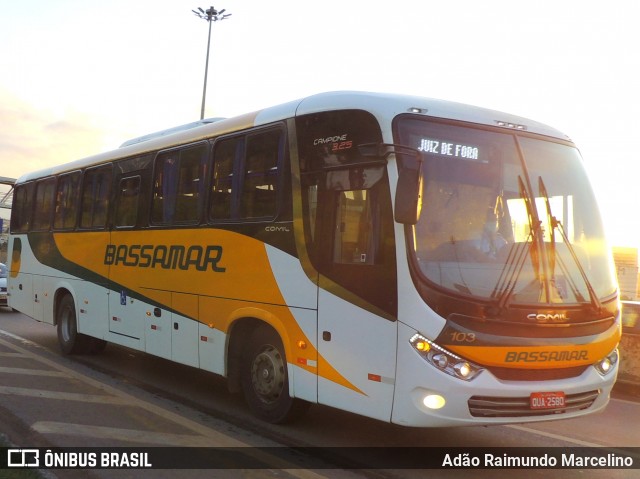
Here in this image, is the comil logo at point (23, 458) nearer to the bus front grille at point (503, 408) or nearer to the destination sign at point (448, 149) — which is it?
the bus front grille at point (503, 408)

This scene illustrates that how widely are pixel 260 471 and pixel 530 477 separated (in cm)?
221

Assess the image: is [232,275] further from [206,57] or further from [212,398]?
[206,57]

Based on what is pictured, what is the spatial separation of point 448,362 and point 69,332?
828cm

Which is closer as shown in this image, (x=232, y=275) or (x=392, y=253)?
(x=392, y=253)

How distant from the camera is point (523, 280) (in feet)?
19.4

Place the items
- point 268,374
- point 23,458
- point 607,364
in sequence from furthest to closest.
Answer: point 268,374
point 607,364
point 23,458

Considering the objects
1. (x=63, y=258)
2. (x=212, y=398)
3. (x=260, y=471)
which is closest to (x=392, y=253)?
(x=260, y=471)

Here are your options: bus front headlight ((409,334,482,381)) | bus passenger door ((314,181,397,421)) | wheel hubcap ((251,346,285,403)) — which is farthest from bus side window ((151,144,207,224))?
bus front headlight ((409,334,482,381))

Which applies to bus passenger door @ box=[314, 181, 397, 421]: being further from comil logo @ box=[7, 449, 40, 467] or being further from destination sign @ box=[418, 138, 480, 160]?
comil logo @ box=[7, 449, 40, 467]

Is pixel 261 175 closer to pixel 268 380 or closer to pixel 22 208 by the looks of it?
pixel 268 380

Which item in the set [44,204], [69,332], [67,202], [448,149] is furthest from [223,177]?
[44,204]

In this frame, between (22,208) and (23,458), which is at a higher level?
(22,208)

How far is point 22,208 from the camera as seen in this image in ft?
47.1

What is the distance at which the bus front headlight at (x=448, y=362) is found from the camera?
5637mm
